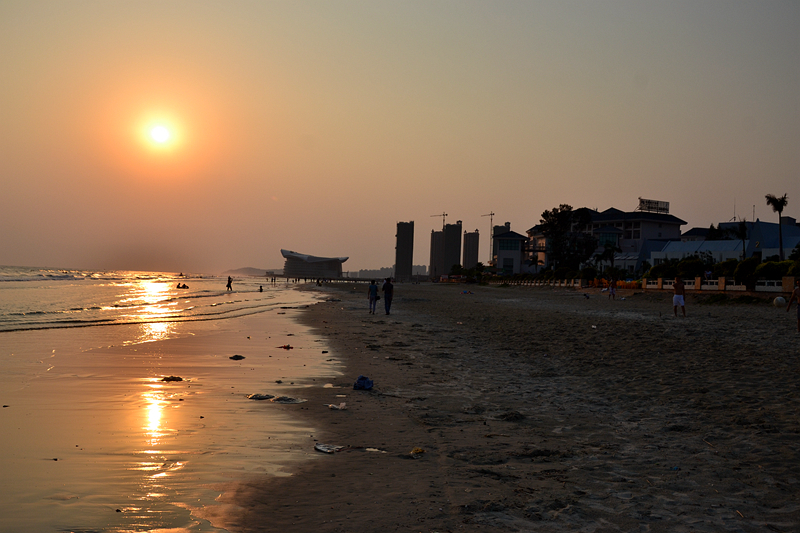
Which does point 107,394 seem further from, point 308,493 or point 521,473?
point 521,473

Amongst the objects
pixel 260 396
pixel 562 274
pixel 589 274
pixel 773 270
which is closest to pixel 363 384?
pixel 260 396

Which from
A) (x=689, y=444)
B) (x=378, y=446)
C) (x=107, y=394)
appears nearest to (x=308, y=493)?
(x=378, y=446)

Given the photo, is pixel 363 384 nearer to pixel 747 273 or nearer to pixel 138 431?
pixel 138 431

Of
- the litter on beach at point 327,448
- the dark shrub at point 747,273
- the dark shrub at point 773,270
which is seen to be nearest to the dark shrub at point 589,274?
the dark shrub at point 747,273

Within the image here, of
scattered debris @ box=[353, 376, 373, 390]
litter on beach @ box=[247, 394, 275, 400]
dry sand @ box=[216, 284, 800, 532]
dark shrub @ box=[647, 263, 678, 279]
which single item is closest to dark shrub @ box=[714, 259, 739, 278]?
dark shrub @ box=[647, 263, 678, 279]

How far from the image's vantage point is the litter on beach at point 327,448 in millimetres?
6625

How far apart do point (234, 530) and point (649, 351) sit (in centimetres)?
1241

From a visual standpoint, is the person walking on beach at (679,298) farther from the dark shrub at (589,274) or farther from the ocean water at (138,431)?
the dark shrub at (589,274)

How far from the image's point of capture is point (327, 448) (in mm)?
6699

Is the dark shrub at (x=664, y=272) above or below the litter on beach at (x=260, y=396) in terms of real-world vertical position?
above

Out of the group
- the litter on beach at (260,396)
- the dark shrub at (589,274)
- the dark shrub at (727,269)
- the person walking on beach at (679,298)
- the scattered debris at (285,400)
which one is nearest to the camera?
the scattered debris at (285,400)

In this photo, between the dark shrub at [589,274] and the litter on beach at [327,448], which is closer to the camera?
the litter on beach at [327,448]

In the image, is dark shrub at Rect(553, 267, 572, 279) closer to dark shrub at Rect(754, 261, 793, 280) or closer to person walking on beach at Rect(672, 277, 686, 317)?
dark shrub at Rect(754, 261, 793, 280)

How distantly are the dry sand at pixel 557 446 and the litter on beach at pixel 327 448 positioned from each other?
5.3 inches
